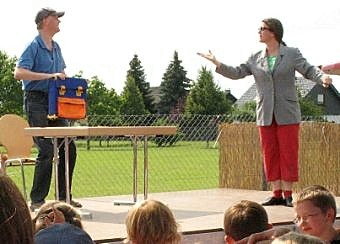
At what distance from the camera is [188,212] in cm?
555

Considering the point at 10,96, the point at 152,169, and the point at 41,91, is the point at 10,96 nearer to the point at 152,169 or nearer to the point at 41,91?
the point at 152,169

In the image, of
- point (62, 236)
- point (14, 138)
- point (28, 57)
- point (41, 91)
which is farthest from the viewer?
point (14, 138)

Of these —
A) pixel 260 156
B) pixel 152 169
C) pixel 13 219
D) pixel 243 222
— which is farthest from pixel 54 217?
pixel 152 169

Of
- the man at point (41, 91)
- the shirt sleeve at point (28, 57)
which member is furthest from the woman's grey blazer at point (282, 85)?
the shirt sleeve at point (28, 57)

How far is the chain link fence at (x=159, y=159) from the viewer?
34.8ft

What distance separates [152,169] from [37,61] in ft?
33.2

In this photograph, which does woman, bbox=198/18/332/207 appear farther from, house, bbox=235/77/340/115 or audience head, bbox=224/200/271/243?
house, bbox=235/77/340/115

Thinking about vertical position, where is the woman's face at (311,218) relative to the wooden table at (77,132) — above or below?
below

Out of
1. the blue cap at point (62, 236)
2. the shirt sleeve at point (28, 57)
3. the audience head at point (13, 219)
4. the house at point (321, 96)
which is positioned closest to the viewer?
the audience head at point (13, 219)

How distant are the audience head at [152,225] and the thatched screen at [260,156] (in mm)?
5583

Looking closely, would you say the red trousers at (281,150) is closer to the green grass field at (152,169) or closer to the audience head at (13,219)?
the green grass field at (152,169)

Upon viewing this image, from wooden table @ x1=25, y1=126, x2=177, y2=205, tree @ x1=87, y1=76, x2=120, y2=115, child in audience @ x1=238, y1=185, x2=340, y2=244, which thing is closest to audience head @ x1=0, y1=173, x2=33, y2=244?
child in audience @ x1=238, y1=185, x2=340, y2=244

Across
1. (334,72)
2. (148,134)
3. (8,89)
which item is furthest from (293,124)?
(8,89)

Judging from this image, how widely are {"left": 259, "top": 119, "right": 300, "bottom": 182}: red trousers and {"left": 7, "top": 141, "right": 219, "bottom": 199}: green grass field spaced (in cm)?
460
